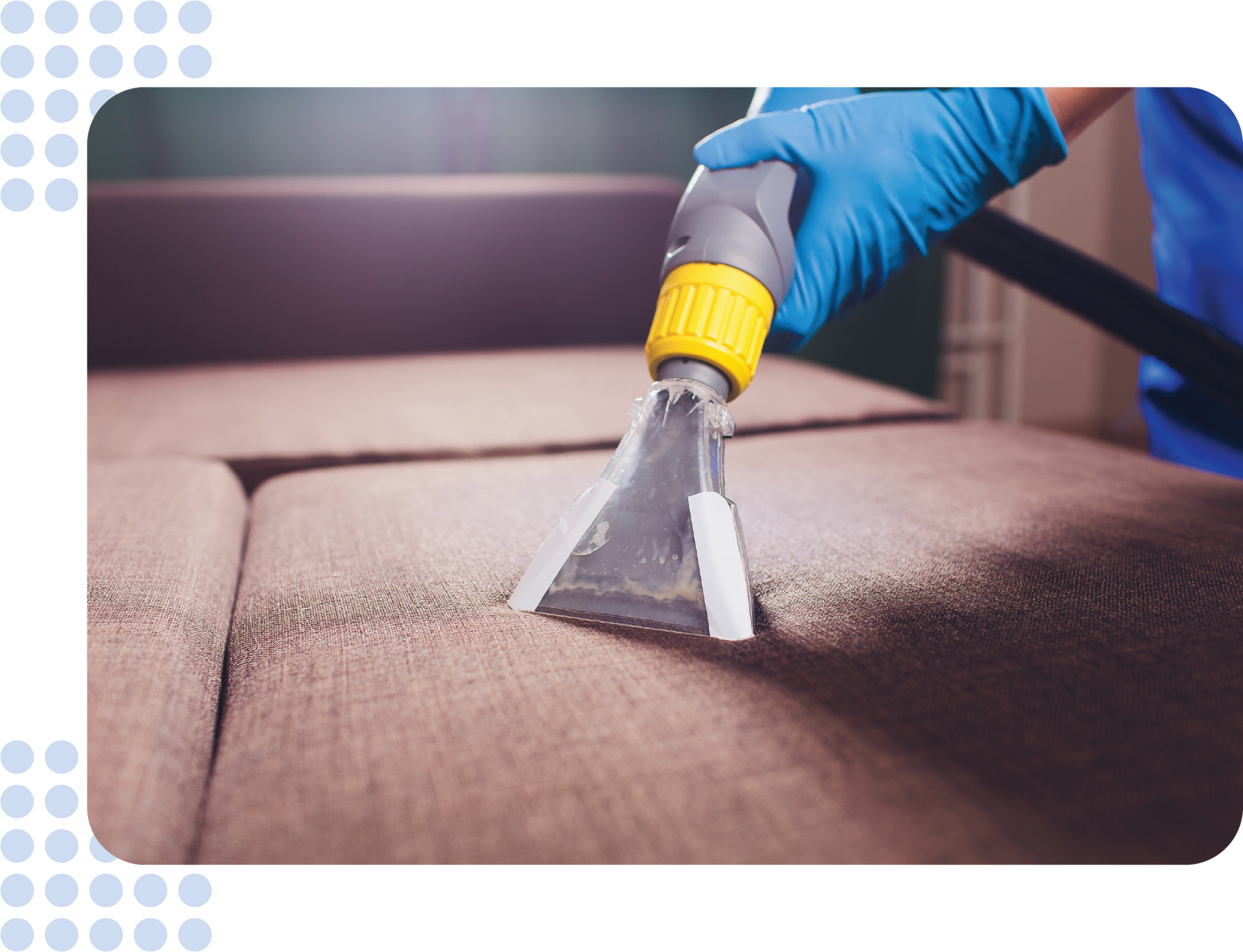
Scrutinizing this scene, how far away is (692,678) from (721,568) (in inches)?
3.0

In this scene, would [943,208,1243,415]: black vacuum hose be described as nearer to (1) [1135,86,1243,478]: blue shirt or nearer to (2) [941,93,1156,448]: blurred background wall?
(1) [1135,86,1243,478]: blue shirt

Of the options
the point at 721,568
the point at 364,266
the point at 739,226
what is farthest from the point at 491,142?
the point at 721,568

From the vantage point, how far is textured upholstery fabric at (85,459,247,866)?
0.98ft

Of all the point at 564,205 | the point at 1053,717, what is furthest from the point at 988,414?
the point at 1053,717

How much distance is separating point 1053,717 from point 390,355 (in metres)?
1.31

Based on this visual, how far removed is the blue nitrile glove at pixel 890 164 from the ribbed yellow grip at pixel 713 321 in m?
0.13

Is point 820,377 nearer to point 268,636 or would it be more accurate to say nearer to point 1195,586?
point 1195,586

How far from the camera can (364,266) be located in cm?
146

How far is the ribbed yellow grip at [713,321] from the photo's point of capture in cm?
44

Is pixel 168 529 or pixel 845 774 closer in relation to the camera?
pixel 845 774

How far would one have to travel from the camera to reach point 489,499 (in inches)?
25.5

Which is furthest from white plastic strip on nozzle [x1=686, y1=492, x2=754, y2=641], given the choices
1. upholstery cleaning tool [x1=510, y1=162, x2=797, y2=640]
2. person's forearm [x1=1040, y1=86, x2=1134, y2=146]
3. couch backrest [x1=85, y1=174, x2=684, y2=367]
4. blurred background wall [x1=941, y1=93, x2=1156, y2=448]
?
blurred background wall [x1=941, y1=93, x2=1156, y2=448]

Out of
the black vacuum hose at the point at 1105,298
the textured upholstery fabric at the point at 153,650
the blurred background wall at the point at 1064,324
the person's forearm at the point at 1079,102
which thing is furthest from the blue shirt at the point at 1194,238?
the blurred background wall at the point at 1064,324

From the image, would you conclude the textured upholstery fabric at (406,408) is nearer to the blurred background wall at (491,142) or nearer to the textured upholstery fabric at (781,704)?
the textured upholstery fabric at (781,704)
